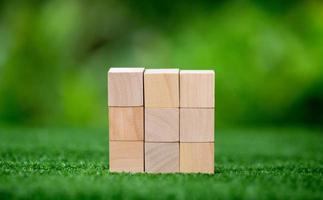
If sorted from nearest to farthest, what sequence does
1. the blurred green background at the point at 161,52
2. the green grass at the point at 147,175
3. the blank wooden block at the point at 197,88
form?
1. the green grass at the point at 147,175
2. the blank wooden block at the point at 197,88
3. the blurred green background at the point at 161,52

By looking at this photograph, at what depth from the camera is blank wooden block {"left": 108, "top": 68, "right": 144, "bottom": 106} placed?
271 centimetres

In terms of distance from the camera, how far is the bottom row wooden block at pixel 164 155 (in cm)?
272

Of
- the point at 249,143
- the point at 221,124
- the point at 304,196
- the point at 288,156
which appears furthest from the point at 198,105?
the point at 221,124

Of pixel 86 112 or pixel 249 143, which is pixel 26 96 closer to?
pixel 86 112

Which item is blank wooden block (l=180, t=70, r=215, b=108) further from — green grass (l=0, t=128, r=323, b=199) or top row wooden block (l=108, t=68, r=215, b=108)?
green grass (l=0, t=128, r=323, b=199)

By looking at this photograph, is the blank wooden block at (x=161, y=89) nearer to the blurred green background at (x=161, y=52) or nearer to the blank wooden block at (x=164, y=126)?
the blank wooden block at (x=164, y=126)

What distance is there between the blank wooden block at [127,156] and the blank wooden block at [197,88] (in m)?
0.25

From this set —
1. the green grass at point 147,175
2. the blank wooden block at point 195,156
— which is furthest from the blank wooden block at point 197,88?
the green grass at point 147,175

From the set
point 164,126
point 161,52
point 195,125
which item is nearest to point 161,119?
point 164,126

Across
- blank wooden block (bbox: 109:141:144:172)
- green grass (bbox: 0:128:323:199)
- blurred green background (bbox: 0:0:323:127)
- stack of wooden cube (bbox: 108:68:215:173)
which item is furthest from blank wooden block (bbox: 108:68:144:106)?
blurred green background (bbox: 0:0:323:127)

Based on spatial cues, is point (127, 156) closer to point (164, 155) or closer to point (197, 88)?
point (164, 155)

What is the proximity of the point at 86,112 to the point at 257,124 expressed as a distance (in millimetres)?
1314

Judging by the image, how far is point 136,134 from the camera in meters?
2.73

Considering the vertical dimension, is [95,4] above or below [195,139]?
above
